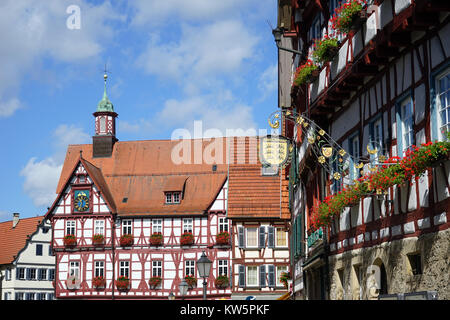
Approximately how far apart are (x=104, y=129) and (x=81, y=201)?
398 inches

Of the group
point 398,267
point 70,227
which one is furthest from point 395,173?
point 70,227

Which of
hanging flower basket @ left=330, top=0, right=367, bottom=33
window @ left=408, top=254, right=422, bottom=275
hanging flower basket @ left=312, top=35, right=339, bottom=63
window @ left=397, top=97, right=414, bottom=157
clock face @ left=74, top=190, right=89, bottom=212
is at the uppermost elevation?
clock face @ left=74, top=190, right=89, bottom=212

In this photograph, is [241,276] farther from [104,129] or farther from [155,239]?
[104,129]

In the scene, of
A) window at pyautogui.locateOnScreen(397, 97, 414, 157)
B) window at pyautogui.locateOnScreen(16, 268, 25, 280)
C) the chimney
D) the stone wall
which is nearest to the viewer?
the stone wall

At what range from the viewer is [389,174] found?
11.0 meters

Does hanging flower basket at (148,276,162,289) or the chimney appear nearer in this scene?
hanging flower basket at (148,276,162,289)

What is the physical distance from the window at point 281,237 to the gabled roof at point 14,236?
27267 millimetres

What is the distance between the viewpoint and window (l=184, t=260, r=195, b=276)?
2040 inches

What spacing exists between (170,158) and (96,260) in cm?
1031

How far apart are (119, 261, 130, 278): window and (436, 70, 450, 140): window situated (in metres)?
44.0

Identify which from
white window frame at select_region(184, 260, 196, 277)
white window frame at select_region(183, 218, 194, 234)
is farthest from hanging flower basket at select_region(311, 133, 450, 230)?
white window frame at select_region(183, 218, 194, 234)

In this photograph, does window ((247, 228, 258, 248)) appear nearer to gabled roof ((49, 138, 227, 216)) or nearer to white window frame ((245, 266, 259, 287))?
white window frame ((245, 266, 259, 287))
